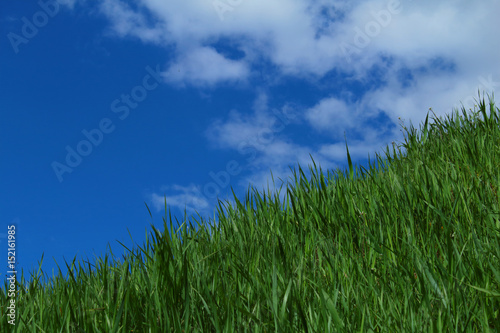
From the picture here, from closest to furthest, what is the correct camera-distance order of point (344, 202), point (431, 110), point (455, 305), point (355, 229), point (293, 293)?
point (455, 305) → point (293, 293) → point (355, 229) → point (344, 202) → point (431, 110)

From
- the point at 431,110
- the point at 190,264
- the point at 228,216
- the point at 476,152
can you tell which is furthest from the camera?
the point at 431,110

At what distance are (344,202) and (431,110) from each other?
96.0 inches

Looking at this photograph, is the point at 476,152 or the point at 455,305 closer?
the point at 455,305

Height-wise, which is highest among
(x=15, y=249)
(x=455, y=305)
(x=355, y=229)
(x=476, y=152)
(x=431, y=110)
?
(x=431, y=110)

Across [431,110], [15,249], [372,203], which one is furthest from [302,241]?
[431,110]

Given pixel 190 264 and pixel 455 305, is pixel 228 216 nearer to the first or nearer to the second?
pixel 190 264

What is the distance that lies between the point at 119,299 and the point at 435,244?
176 centimetres

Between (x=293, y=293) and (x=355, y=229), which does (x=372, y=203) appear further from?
(x=293, y=293)

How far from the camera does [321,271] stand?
248cm

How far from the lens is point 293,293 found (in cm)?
209

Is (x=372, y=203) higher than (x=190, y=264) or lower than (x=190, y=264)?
higher

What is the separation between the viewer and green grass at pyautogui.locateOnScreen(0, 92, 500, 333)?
1906 mm

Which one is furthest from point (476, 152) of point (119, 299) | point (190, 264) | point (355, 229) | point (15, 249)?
point (15, 249)

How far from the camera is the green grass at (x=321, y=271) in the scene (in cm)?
191
